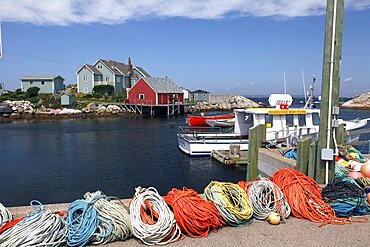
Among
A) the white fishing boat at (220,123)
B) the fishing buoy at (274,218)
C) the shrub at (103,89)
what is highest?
the shrub at (103,89)

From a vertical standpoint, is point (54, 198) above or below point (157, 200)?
below

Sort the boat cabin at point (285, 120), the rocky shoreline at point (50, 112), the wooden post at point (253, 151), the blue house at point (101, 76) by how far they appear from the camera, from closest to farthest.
→ the wooden post at point (253, 151)
the boat cabin at point (285, 120)
the rocky shoreline at point (50, 112)
the blue house at point (101, 76)

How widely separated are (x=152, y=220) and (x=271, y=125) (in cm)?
1310

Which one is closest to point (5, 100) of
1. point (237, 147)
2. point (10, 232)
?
point (237, 147)

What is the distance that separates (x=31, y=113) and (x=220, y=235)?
166ft

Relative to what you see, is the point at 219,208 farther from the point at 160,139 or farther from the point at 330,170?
the point at 160,139

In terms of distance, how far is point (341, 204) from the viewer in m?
3.93

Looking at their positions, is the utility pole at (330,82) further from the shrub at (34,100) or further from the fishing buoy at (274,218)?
the shrub at (34,100)

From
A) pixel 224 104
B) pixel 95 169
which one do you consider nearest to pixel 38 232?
pixel 95 169

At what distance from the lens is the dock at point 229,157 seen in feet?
51.3

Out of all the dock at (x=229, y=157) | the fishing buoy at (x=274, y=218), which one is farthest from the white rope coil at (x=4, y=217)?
the dock at (x=229, y=157)

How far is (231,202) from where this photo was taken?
3.82m

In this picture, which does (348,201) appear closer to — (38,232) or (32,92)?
(38,232)

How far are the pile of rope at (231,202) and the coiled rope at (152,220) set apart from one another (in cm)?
60
